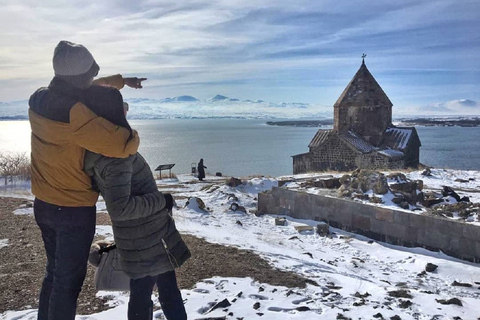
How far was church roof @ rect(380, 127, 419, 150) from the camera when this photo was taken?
25.6 m

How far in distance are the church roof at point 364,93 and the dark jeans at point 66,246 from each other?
81.2 ft

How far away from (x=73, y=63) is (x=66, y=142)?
1.40 ft

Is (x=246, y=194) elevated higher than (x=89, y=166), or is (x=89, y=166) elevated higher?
(x=89, y=166)

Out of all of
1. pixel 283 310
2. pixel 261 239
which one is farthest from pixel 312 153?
pixel 283 310

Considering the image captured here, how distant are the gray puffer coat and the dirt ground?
156 cm

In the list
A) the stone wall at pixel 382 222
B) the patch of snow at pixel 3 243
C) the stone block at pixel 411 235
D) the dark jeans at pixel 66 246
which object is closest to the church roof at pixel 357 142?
the stone wall at pixel 382 222

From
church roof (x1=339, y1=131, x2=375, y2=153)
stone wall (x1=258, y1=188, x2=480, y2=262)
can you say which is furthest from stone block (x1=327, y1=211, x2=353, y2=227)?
church roof (x1=339, y1=131, x2=375, y2=153)

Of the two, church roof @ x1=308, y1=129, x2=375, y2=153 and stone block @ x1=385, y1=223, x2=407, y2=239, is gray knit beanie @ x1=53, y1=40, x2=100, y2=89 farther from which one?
church roof @ x1=308, y1=129, x2=375, y2=153

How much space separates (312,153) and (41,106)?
26397 millimetres

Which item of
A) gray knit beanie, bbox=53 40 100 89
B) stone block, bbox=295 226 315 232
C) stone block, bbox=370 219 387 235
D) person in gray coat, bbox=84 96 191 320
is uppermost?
gray knit beanie, bbox=53 40 100 89

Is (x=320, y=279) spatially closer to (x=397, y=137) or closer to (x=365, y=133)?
(x=365, y=133)

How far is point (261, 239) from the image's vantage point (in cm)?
724

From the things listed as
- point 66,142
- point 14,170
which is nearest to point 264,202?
point 66,142

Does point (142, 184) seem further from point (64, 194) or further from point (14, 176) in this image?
point (14, 176)
